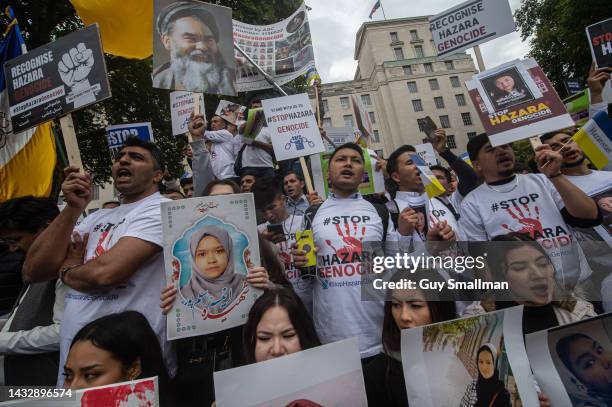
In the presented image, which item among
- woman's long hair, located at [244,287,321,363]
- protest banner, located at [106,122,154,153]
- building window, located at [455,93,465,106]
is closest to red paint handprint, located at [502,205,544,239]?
woman's long hair, located at [244,287,321,363]

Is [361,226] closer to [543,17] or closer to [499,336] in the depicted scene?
[499,336]

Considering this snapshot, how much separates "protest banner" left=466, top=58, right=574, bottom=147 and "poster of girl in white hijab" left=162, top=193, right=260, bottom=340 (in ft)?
6.01

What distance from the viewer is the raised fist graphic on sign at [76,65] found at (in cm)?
255

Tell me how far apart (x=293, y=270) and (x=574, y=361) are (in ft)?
5.94

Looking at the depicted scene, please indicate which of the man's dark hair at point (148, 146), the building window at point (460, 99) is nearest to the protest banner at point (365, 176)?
the man's dark hair at point (148, 146)

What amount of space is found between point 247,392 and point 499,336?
103 centimetres

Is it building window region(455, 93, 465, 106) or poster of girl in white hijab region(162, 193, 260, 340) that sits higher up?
building window region(455, 93, 465, 106)

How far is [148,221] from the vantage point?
2006mm

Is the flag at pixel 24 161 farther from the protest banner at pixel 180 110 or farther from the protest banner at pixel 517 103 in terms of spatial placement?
the protest banner at pixel 517 103

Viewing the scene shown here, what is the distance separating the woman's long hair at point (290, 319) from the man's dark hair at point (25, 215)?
1868 millimetres

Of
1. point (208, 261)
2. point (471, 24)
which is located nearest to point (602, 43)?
point (471, 24)

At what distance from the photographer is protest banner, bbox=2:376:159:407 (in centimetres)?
107

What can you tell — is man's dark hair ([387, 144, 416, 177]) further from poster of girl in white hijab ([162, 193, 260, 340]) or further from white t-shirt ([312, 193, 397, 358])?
poster of girl in white hijab ([162, 193, 260, 340])

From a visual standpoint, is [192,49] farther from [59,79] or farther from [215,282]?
[215,282]
